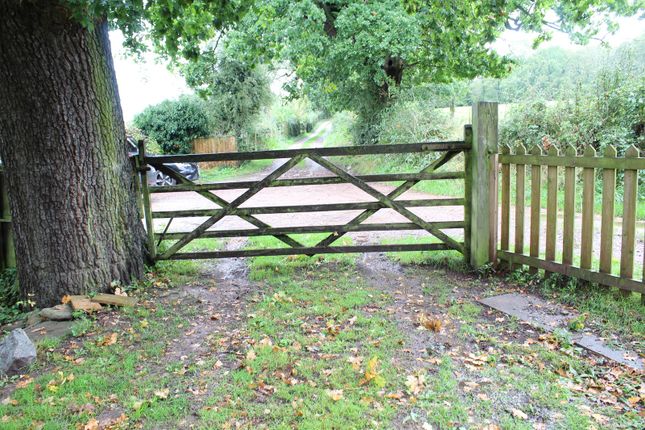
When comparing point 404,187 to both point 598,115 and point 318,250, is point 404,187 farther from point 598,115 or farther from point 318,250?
point 598,115

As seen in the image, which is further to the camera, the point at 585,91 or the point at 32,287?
the point at 585,91

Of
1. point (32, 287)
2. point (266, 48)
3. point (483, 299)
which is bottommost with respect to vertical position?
point (483, 299)

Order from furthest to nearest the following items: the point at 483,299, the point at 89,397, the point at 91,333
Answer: the point at 483,299
the point at 91,333
the point at 89,397

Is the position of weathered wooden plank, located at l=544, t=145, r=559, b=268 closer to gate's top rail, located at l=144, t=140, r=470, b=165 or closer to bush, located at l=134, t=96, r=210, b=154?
gate's top rail, located at l=144, t=140, r=470, b=165

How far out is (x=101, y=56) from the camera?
218 inches

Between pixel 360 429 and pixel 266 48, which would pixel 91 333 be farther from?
pixel 266 48

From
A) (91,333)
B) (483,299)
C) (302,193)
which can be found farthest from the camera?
(302,193)

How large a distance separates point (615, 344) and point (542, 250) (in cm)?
302

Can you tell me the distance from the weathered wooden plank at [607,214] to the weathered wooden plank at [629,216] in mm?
126

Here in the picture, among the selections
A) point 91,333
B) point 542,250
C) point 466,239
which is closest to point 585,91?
point 542,250

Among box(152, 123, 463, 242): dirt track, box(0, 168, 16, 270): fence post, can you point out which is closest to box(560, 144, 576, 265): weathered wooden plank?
box(152, 123, 463, 242): dirt track

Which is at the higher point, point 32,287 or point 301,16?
point 301,16

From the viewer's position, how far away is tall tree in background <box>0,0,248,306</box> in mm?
4992

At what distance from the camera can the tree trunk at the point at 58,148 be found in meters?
5.00
